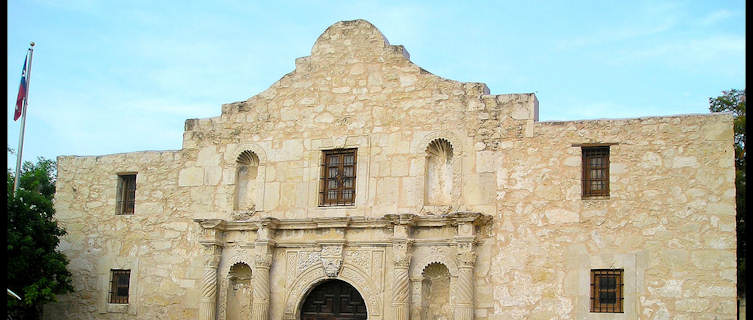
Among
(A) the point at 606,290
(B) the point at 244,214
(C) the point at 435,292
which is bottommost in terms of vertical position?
(C) the point at 435,292

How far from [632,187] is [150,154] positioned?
1002 centimetres

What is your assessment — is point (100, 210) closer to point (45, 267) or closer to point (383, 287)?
point (45, 267)

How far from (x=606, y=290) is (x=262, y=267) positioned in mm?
6426

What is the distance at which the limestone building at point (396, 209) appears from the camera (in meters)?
15.5

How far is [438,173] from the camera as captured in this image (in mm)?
17453

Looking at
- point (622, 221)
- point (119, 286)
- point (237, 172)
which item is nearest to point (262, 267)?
point (237, 172)

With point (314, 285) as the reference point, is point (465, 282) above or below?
above

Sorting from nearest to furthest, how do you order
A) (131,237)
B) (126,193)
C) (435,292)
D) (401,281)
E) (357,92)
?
(401,281)
(435,292)
(357,92)
(131,237)
(126,193)

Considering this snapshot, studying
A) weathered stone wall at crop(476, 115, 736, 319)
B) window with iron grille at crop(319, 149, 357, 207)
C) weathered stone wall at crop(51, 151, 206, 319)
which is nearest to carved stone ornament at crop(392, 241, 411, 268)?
weathered stone wall at crop(476, 115, 736, 319)

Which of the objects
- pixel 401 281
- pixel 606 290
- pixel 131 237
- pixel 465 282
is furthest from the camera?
pixel 131 237

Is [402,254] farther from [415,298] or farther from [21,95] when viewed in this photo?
[21,95]

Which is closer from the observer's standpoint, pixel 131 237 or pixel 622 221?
pixel 622 221

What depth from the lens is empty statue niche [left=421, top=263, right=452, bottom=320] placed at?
662 inches

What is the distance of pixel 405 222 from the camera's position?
16734 millimetres
